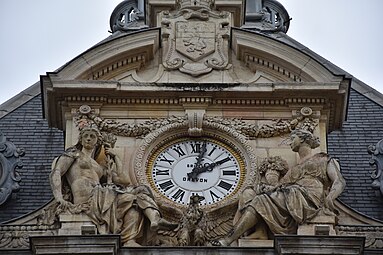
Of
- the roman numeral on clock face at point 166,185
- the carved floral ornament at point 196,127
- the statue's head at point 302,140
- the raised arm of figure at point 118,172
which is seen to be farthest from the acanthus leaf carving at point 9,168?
the statue's head at point 302,140

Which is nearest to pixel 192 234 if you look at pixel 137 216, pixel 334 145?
pixel 137 216

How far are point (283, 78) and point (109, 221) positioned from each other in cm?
416

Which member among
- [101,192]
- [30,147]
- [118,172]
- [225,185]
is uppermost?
[30,147]

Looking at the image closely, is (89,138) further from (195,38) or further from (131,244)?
(195,38)

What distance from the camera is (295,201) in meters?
25.3

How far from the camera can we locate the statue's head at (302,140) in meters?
26.2

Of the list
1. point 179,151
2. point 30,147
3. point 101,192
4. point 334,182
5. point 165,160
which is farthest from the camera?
point 30,147

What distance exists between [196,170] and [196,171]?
0.05 ft

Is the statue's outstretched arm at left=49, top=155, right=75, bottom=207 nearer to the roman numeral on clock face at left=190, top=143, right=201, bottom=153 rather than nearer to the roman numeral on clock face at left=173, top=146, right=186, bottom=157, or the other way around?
the roman numeral on clock face at left=173, top=146, right=186, bottom=157

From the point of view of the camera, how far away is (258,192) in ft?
84.3

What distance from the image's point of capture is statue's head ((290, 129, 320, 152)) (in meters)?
26.2

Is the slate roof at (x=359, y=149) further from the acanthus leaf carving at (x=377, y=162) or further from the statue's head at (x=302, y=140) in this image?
the statue's head at (x=302, y=140)

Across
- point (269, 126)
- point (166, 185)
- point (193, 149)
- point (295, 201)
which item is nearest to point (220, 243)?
point (295, 201)

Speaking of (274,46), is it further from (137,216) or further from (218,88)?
(137,216)
